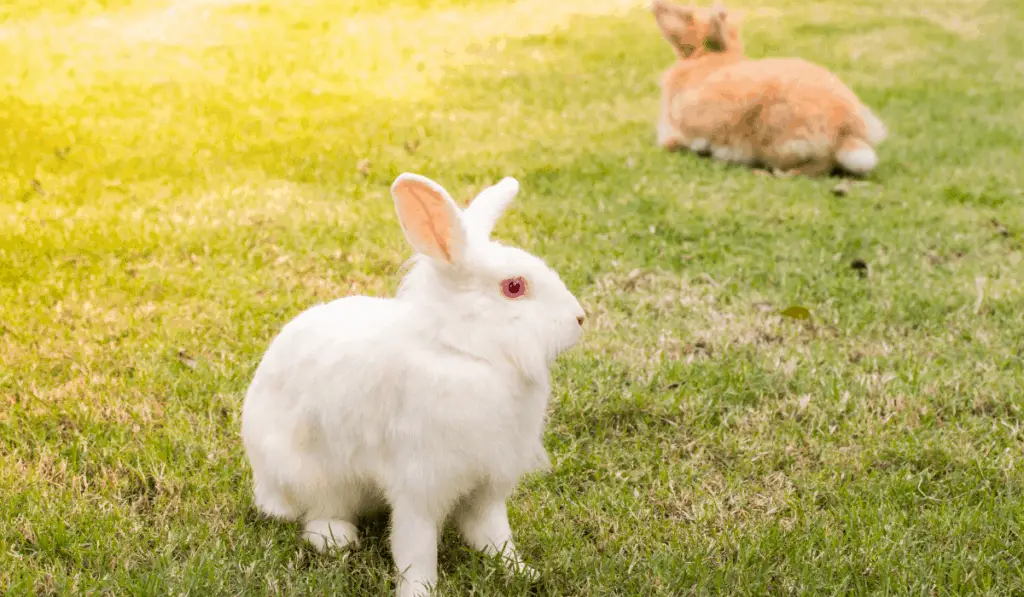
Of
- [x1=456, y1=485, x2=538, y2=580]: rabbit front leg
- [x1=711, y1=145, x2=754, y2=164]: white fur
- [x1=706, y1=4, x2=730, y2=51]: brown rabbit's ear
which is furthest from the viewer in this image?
[x1=706, y1=4, x2=730, y2=51]: brown rabbit's ear

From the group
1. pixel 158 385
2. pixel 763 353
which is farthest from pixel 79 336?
pixel 763 353

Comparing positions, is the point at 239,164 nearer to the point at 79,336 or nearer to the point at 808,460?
the point at 79,336

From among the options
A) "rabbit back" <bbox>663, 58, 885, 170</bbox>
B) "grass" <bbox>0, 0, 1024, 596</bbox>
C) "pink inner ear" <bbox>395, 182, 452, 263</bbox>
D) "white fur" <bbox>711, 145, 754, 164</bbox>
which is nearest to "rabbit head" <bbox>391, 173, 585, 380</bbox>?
"pink inner ear" <bbox>395, 182, 452, 263</bbox>

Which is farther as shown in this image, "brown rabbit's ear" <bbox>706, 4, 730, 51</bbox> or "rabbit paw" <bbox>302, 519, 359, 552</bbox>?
"brown rabbit's ear" <bbox>706, 4, 730, 51</bbox>

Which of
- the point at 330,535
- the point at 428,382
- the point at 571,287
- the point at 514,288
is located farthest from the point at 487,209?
the point at 571,287

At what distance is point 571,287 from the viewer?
13.6 feet

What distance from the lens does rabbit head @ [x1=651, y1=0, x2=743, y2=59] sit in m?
6.57

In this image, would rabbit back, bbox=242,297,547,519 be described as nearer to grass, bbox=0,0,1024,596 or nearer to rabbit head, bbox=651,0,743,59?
grass, bbox=0,0,1024,596

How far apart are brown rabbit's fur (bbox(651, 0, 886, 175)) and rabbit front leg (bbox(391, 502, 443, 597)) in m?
4.26

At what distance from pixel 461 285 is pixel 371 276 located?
2.17m

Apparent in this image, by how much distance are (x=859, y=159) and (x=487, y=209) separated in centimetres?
414

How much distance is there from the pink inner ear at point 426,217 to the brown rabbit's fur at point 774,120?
13.6ft

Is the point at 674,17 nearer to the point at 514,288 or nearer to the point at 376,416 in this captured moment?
the point at 514,288

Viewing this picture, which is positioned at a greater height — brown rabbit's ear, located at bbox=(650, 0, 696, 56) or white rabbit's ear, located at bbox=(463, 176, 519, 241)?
white rabbit's ear, located at bbox=(463, 176, 519, 241)
